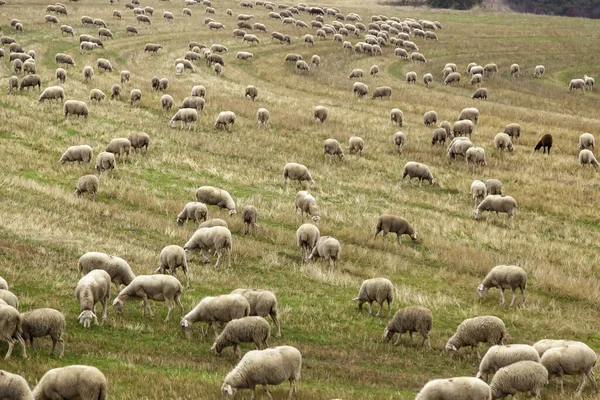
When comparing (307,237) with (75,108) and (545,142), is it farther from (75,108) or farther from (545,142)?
(75,108)

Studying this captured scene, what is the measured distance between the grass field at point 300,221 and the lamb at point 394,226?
0.46 metres

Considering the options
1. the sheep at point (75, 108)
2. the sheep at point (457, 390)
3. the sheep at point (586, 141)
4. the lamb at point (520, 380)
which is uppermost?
the sheep at point (457, 390)

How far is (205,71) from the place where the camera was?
5612cm

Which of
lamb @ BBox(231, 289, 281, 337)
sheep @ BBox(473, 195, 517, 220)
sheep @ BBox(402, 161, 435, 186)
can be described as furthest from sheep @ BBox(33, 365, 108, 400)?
sheep @ BBox(402, 161, 435, 186)

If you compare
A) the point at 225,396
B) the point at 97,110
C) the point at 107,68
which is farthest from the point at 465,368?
the point at 107,68

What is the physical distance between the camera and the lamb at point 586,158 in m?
34.2

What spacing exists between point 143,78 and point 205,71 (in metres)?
7.35

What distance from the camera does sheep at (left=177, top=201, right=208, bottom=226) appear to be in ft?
78.8

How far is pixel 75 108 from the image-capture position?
122 ft

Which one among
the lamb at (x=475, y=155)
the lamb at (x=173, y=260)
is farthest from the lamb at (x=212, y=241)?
the lamb at (x=475, y=155)

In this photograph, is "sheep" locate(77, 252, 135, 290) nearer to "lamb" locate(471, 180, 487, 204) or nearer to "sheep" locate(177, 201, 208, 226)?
"sheep" locate(177, 201, 208, 226)

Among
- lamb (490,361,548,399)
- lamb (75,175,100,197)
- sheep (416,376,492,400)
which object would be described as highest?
sheep (416,376,492,400)

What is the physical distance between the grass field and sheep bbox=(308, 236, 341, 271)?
310 millimetres

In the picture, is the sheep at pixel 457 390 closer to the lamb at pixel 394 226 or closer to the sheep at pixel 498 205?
the lamb at pixel 394 226
